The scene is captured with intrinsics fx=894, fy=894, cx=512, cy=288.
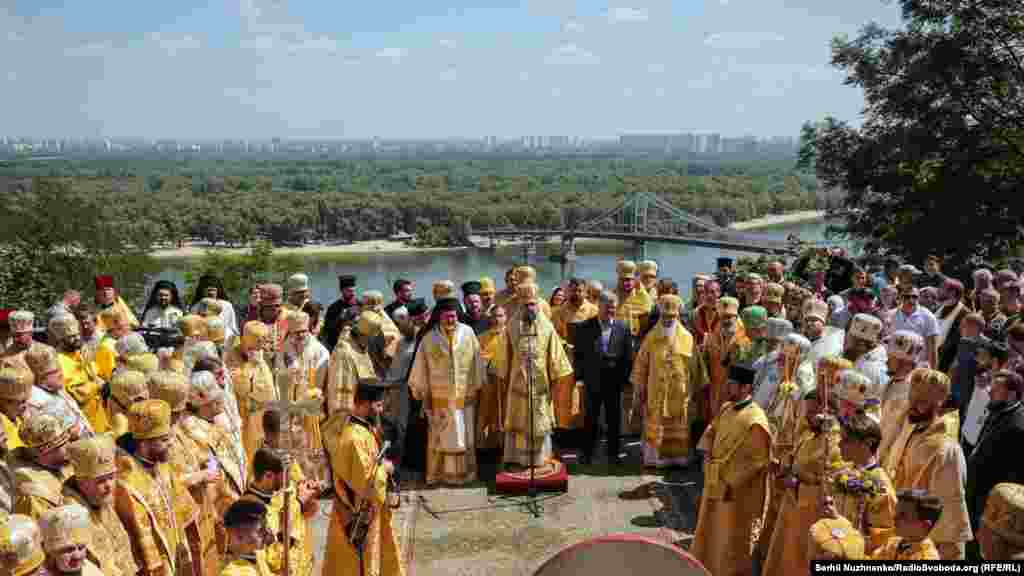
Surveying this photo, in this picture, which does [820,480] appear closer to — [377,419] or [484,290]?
[377,419]

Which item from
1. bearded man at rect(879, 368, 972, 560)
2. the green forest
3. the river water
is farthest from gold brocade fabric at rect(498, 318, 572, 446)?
the green forest

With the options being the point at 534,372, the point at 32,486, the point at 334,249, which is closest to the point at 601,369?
the point at 534,372

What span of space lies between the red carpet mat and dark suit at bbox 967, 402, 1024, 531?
Answer: 3.54 m

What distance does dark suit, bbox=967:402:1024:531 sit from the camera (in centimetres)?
555

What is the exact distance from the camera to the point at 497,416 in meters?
9.19

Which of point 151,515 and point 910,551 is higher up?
point 910,551

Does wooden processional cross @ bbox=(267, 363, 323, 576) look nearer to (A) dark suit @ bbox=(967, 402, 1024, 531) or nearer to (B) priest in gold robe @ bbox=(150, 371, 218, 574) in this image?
(B) priest in gold robe @ bbox=(150, 371, 218, 574)

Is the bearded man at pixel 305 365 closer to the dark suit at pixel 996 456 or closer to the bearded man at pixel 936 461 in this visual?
the bearded man at pixel 936 461

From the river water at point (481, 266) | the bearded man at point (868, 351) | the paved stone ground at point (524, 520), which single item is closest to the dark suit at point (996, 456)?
the bearded man at point (868, 351)

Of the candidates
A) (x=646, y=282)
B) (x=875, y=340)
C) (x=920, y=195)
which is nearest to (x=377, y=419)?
(x=875, y=340)

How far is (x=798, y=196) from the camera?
152250mm

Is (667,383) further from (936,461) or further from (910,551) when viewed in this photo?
(910,551)

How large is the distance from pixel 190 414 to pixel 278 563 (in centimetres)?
164

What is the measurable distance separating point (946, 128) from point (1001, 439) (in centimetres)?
1377
